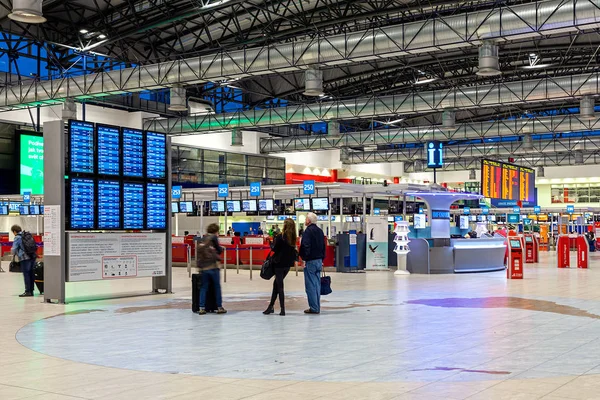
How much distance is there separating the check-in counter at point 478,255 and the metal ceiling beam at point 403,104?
5957 millimetres

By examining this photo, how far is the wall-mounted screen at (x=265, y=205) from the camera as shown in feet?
99.6

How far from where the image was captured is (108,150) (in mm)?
14727

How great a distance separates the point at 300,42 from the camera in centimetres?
2247

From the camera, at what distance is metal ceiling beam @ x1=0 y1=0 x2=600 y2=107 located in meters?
18.5

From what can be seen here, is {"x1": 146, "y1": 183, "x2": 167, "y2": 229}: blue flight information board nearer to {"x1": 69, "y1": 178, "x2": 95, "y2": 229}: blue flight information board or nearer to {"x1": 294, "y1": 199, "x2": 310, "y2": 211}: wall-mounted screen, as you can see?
{"x1": 69, "y1": 178, "x2": 95, "y2": 229}: blue flight information board

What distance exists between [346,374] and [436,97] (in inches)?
977

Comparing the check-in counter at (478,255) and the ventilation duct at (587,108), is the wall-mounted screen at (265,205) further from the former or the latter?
the ventilation duct at (587,108)

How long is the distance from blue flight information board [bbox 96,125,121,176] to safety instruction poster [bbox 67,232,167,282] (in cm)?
126

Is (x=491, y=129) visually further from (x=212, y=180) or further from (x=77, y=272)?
(x=77, y=272)

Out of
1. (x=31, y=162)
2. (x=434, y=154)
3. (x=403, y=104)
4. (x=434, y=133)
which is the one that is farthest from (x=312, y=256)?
(x=31, y=162)

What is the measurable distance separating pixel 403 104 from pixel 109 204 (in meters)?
18.9

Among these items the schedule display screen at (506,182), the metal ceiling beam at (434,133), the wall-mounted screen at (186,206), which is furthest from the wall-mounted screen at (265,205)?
the metal ceiling beam at (434,133)

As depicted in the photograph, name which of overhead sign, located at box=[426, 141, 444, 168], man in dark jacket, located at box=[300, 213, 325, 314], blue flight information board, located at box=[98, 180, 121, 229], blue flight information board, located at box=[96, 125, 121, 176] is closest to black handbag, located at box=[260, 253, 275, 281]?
man in dark jacket, located at box=[300, 213, 325, 314]

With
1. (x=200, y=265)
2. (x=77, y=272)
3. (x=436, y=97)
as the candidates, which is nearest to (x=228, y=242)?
(x=436, y=97)
